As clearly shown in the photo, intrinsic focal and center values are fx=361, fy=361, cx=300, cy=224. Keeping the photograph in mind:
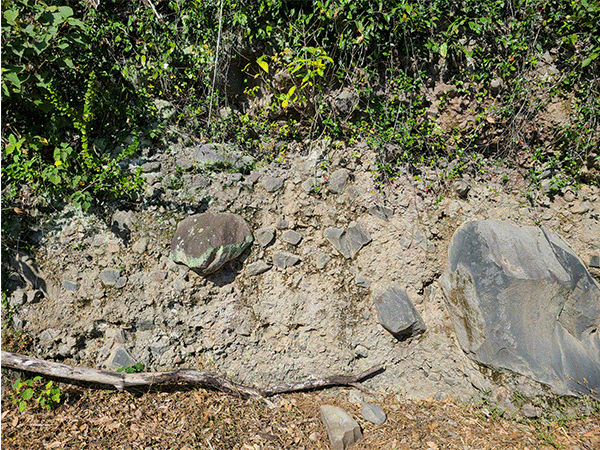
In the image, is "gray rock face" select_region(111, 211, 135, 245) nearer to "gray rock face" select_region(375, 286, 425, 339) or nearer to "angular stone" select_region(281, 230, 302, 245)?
"angular stone" select_region(281, 230, 302, 245)

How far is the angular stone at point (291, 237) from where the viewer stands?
3.23 metres

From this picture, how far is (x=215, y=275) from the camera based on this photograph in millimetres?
3092

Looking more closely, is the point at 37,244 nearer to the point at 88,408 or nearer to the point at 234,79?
the point at 88,408

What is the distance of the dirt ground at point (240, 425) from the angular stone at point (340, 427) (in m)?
0.06

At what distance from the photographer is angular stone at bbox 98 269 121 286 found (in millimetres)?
2986

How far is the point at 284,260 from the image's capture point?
320 cm

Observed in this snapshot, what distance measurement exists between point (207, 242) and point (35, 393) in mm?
1676

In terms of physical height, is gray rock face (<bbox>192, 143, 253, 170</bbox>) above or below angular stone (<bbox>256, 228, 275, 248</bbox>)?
above

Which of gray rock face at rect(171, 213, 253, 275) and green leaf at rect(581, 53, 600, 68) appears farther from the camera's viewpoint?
green leaf at rect(581, 53, 600, 68)

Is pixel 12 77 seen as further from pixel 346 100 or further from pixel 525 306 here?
pixel 525 306

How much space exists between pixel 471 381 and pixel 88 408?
308cm

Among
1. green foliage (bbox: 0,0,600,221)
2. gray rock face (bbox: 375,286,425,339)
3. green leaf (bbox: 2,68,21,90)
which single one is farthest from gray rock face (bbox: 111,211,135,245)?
gray rock face (bbox: 375,286,425,339)

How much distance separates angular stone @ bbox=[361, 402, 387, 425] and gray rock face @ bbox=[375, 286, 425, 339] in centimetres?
61

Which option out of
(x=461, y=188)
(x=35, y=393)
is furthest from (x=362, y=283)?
(x=35, y=393)
